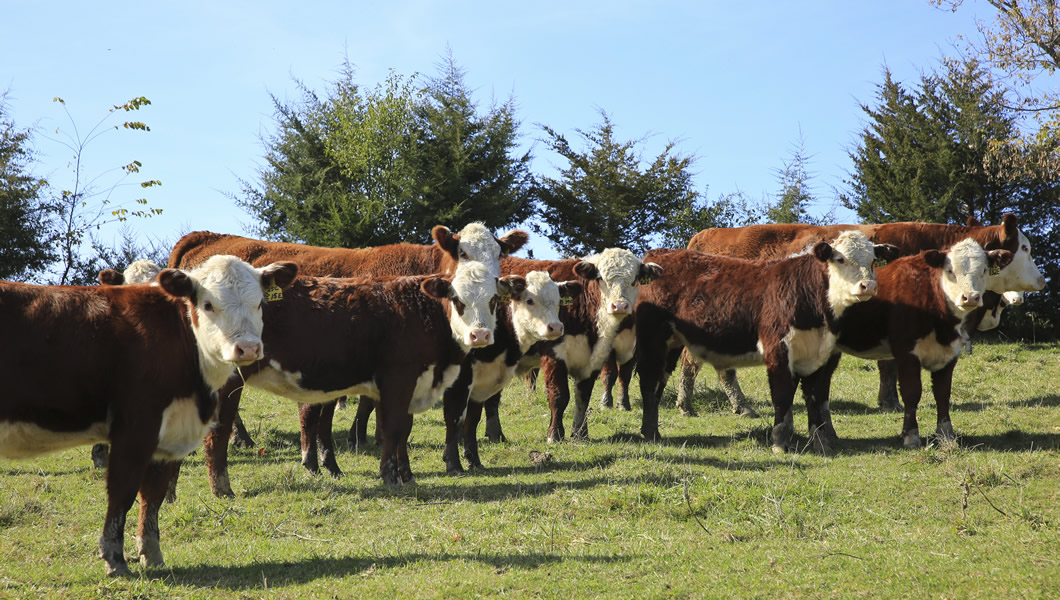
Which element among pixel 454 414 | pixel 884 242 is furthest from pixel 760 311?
pixel 884 242

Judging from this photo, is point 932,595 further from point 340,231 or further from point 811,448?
point 340,231

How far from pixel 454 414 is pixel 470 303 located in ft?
4.35

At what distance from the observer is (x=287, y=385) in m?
9.28

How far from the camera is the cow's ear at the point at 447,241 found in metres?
12.8

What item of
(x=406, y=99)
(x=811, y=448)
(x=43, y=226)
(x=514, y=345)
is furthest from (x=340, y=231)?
(x=811, y=448)

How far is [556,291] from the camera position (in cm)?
1127

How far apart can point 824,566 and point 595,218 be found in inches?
812

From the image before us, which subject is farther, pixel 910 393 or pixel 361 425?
pixel 361 425

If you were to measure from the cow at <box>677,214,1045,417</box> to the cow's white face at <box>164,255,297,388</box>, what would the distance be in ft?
26.0

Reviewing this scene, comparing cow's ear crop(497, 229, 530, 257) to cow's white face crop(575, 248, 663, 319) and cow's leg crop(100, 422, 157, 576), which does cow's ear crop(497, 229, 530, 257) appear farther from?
cow's leg crop(100, 422, 157, 576)

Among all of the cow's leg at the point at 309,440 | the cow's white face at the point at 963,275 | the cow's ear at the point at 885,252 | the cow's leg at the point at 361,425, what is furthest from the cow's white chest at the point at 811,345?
the cow's leg at the point at 309,440

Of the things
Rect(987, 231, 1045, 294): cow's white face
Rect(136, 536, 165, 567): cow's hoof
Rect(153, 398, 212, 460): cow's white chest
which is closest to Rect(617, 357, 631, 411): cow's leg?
Rect(987, 231, 1045, 294): cow's white face

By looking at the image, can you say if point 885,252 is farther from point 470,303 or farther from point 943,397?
point 470,303

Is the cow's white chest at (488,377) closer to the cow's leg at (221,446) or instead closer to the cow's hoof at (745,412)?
the cow's leg at (221,446)
